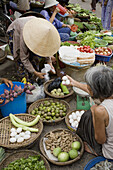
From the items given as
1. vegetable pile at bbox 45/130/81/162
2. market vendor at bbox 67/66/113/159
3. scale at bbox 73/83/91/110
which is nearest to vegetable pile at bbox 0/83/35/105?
vegetable pile at bbox 45/130/81/162

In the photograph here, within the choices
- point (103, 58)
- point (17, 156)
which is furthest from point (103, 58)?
point (17, 156)

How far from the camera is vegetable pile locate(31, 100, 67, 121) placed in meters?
2.96

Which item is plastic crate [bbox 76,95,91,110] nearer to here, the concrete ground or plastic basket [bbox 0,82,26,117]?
the concrete ground

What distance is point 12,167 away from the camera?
2.00 m

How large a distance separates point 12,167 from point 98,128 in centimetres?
115

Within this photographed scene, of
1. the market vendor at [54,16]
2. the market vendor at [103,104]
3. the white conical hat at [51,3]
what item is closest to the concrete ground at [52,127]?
the market vendor at [103,104]

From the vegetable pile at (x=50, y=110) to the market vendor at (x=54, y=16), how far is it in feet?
8.51

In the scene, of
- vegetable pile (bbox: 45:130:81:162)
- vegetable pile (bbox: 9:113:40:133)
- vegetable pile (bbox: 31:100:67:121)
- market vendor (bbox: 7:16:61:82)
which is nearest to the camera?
vegetable pile (bbox: 45:130:81:162)

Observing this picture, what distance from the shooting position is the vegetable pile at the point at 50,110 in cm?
296

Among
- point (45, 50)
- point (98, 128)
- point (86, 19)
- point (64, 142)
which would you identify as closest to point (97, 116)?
point (98, 128)

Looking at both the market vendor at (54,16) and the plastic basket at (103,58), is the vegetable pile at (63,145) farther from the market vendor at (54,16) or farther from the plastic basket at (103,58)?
the market vendor at (54,16)

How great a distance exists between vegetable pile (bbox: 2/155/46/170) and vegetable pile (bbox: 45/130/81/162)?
0.89ft

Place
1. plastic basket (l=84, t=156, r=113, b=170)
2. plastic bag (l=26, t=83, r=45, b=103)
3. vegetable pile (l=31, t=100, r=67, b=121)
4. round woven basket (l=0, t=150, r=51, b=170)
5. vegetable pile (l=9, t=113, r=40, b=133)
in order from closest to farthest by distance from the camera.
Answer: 1. plastic basket (l=84, t=156, r=113, b=170)
2. round woven basket (l=0, t=150, r=51, b=170)
3. vegetable pile (l=9, t=113, r=40, b=133)
4. vegetable pile (l=31, t=100, r=67, b=121)
5. plastic bag (l=26, t=83, r=45, b=103)

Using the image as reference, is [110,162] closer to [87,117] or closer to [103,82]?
[87,117]
